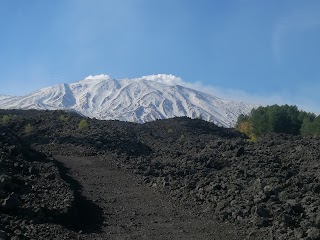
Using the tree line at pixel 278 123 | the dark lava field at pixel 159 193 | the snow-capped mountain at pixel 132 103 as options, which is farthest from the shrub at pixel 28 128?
the snow-capped mountain at pixel 132 103

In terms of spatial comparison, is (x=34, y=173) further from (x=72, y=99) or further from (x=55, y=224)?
(x=72, y=99)

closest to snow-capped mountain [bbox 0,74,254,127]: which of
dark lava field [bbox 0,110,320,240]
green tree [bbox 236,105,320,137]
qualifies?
green tree [bbox 236,105,320,137]

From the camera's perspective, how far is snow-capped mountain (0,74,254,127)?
152000mm

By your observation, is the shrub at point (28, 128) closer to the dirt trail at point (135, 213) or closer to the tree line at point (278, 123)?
the dirt trail at point (135, 213)

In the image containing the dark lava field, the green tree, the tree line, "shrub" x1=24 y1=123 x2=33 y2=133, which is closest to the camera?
the dark lava field

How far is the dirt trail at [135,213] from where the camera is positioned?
10.2 metres

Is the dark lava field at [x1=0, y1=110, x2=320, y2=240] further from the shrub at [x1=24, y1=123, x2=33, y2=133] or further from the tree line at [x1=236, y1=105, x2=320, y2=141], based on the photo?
the tree line at [x1=236, y1=105, x2=320, y2=141]

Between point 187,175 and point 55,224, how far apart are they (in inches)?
296

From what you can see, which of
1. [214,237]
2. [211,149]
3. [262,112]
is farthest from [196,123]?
[214,237]

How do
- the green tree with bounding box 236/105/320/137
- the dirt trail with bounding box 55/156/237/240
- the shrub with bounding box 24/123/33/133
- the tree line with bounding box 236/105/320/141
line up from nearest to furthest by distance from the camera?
1. the dirt trail with bounding box 55/156/237/240
2. the shrub with bounding box 24/123/33/133
3. the tree line with bounding box 236/105/320/141
4. the green tree with bounding box 236/105/320/137

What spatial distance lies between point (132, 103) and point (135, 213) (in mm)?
156564

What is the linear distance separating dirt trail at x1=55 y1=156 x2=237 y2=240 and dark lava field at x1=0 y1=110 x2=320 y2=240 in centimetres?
2

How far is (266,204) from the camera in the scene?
11.6 meters

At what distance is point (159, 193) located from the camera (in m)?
14.5
